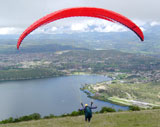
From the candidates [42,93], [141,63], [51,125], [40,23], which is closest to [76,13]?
[40,23]

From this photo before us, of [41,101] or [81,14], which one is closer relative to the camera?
[81,14]

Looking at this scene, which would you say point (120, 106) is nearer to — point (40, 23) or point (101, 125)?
point (101, 125)

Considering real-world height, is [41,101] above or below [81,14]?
below

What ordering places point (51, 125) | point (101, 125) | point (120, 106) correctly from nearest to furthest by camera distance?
point (101, 125) → point (51, 125) → point (120, 106)

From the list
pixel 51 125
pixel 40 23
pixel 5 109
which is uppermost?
pixel 40 23

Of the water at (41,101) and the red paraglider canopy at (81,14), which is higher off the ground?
the red paraglider canopy at (81,14)

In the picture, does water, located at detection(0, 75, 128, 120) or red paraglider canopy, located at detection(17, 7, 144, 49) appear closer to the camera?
red paraglider canopy, located at detection(17, 7, 144, 49)

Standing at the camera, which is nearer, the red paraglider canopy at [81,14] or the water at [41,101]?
the red paraglider canopy at [81,14]

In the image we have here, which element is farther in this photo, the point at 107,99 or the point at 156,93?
the point at 156,93

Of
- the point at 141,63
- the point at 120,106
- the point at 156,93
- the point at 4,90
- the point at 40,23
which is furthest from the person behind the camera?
the point at 141,63

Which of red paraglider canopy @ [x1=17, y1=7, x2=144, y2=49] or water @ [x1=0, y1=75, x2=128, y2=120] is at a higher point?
red paraglider canopy @ [x1=17, y1=7, x2=144, y2=49]

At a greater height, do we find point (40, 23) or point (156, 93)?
point (40, 23)
